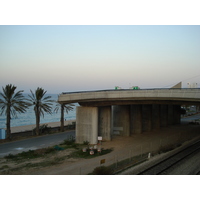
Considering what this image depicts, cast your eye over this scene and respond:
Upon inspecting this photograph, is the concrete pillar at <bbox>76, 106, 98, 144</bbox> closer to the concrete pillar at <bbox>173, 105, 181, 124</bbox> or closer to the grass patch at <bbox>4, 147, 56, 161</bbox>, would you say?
the grass patch at <bbox>4, 147, 56, 161</bbox>

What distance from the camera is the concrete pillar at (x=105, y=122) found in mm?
34281

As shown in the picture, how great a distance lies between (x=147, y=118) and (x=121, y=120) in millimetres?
9356

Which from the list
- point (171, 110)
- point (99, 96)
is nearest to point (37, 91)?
point (99, 96)

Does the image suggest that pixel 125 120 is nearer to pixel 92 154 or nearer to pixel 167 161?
pixel 92 154

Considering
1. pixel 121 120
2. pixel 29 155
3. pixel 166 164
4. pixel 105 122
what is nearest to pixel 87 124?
pixel 105 122

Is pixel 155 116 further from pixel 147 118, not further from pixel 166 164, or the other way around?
pixel 166 164

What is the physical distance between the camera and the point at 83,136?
107ft

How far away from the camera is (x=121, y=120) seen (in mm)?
39156

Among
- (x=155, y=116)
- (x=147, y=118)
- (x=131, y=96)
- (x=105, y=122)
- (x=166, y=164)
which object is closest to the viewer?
(x=166, y=164)

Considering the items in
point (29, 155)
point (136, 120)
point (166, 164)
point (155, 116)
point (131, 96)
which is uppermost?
point (131, 96)

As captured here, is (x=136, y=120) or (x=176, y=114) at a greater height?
(x=176, y=114)

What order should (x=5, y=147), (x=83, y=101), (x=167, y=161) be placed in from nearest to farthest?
(x=167, y=161)
(x=5, y=147)
(x=83, y=101)

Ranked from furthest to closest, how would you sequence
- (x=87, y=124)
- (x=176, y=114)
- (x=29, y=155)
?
(x=176, y=114) < (x=87, y=124) < (x=29, y=155)

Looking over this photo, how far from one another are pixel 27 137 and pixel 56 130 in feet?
30.0
